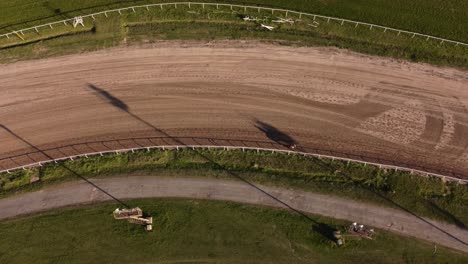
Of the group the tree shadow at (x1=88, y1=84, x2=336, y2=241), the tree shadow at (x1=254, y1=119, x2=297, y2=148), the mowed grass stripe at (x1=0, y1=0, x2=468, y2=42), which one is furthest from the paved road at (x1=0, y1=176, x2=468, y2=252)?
the mowed grass stripe at (x1=0, y1=0, x2=468, y2=42)

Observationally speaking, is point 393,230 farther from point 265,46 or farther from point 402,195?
point 265,46

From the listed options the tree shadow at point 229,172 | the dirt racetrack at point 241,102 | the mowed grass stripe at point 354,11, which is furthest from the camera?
the mowed grass stripe at point 354,11

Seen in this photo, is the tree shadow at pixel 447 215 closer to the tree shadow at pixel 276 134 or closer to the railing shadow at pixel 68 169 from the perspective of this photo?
the tree shadow at pixel 276 134

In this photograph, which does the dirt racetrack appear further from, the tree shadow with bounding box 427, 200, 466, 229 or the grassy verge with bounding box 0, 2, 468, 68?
the tree shadow with bounding box 427, 200, 466, 229

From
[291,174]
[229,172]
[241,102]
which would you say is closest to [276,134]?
[291,174]

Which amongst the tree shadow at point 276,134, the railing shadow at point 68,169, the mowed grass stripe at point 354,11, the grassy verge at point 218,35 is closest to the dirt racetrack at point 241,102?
the tree shadow at point 276,134

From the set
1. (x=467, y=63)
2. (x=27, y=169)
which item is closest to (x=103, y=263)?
(x=27, y=169)
